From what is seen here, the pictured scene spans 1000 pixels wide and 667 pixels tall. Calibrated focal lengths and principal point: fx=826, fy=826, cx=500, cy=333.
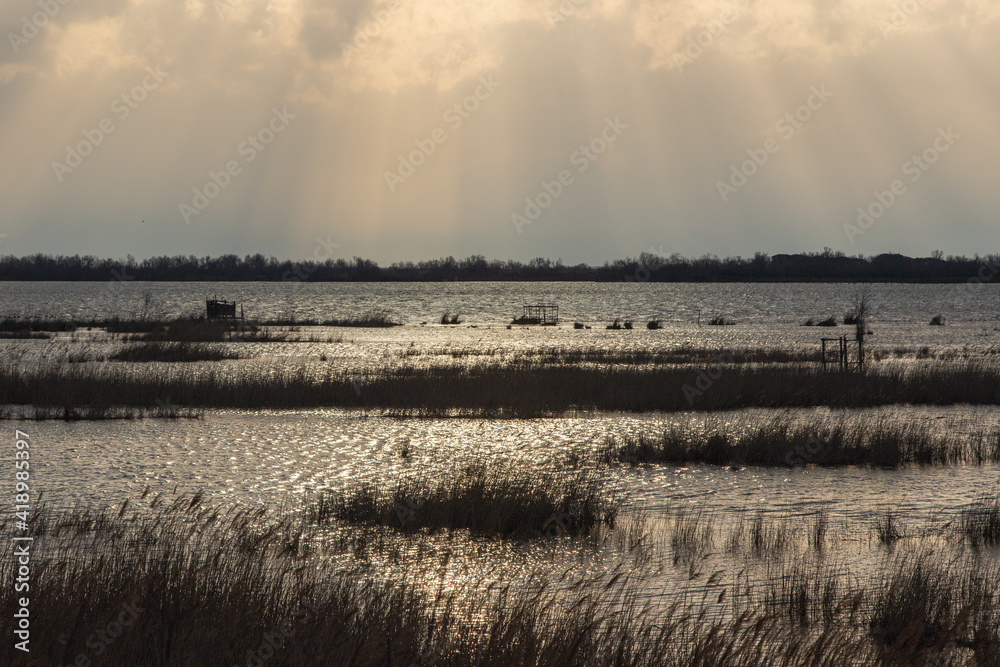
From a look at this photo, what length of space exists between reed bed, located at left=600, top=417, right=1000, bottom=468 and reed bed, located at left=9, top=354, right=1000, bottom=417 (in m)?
6.02

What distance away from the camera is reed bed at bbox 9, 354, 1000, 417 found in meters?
21.9

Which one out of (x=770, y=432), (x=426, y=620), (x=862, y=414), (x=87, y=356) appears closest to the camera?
(x=426, y=620)

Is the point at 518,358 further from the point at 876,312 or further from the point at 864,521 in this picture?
the point at 876,312

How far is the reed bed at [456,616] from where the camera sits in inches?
218

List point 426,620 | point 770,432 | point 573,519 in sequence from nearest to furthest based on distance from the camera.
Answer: point 426,620 < point 573,519 < point 770,432

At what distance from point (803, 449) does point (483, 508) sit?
7.72 metres

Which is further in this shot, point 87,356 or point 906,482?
point 87,356

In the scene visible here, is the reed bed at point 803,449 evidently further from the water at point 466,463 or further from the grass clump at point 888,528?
the grass clump at point 888,528

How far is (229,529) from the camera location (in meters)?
9.12

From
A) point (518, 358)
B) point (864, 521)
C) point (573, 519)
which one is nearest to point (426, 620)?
point (573, 519)

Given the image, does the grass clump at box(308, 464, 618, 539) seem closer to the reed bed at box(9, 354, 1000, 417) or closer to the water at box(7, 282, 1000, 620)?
the water at box(7, 282, 1000, 620)

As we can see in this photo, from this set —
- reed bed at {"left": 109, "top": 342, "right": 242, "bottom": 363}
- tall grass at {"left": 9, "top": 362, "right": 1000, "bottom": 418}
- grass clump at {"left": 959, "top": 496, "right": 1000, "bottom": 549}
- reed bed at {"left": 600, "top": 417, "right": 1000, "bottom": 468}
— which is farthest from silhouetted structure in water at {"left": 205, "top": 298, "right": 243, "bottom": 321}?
grass clump at {"left": 959, "top": 496, "right": 1000, "bottom": 549}

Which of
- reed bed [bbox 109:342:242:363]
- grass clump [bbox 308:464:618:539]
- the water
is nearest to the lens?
grass clump [bbox 308:464:618:539]

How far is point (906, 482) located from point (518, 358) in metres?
24.0
